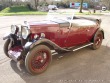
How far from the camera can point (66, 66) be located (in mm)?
4133

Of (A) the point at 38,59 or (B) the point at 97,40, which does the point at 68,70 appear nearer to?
(A) the point at 38,59

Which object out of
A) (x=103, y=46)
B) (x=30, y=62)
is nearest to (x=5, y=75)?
(x=30, y=62)

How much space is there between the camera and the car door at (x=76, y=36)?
14.8ft

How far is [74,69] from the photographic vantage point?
13.1 ft

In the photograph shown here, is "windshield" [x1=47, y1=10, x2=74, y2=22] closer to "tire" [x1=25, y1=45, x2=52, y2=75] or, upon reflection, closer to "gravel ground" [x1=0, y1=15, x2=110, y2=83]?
"gravel ground" [x1=0, y1=15, x2=110, y2=83]

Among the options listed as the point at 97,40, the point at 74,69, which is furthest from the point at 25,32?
the point at 97,40

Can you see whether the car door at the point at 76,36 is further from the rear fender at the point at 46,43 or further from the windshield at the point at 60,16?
the rear fender at the point at 46,43

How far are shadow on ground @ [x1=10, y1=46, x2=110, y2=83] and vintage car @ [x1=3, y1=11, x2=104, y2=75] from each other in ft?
0.76

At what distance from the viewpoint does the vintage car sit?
11.7 ft

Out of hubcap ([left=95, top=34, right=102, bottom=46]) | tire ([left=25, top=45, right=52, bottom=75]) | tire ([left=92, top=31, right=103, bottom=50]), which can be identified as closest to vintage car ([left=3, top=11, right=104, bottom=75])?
tire ([left=25, top=45, right=52, bottom=75])

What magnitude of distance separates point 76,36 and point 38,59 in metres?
1.55

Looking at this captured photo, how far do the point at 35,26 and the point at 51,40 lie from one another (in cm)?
62

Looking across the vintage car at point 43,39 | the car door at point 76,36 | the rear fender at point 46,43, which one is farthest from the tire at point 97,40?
the rear fender at point 46,43

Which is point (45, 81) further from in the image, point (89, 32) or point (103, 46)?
point (103, 46)
